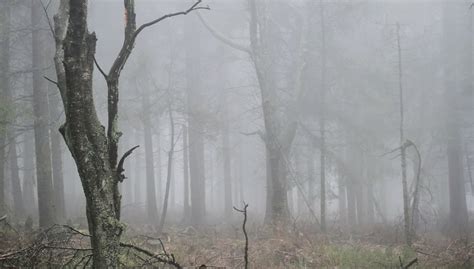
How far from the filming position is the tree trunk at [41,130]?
1145 centimetres

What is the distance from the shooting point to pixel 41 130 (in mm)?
12023

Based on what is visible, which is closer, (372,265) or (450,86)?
(372,265)

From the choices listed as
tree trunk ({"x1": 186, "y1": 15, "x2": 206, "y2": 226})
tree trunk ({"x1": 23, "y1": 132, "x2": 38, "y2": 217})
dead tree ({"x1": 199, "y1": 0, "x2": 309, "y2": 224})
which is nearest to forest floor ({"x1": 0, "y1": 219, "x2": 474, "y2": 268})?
dead tree ({"x1": 199, "y1": 0, "x2": 309, "y2": 224})

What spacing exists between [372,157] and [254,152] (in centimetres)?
1392

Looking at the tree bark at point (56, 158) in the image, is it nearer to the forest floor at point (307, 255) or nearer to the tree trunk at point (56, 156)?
the tree trunk at point (56, 156)

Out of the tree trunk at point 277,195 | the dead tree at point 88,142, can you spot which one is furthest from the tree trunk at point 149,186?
the dead tree at point 88,142

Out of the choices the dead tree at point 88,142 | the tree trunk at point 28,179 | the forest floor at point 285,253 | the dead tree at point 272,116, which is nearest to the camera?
the dead tree at point 88,142

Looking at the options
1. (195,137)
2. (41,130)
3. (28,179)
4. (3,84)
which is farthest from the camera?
(28,179)

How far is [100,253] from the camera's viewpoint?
3.98 m

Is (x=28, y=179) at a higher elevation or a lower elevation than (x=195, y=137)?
lower

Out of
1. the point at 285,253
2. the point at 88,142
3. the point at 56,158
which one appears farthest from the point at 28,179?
the point at 88,142

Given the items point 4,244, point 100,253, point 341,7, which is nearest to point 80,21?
point 100,253

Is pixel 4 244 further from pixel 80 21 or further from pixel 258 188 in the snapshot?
pixel 258 188

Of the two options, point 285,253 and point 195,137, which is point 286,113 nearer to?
point 195,137
